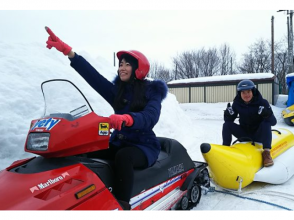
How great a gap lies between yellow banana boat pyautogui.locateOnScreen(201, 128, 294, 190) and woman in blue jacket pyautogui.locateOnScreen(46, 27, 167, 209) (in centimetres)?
106

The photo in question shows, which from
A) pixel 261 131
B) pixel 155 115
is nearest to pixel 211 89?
pixel 261 131

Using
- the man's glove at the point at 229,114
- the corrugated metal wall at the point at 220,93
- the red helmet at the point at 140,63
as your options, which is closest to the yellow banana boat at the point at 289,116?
the man's glove at the point at 229,114

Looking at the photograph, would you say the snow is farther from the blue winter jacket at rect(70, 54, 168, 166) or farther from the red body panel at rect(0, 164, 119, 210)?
the red body panel at rect(0, 164, 119, 210)

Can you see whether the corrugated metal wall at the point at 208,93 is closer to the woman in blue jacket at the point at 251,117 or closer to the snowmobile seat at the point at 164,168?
the woman in blue jacket at the point at 251,117

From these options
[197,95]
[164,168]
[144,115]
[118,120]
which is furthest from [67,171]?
[197,95]

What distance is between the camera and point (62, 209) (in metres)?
1.54

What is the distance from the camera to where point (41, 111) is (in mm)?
4223

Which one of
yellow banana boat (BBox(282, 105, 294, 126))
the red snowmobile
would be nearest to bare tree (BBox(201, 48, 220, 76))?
yellow banana boat (BBox(282, 105, 294, 126))

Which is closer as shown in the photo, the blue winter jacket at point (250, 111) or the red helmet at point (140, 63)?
the red helmet at point (140, 63)

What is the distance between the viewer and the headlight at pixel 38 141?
1715mm

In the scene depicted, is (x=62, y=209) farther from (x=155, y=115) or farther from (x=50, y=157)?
(x=155, y=115)

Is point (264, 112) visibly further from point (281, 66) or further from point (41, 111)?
point (281, 66)

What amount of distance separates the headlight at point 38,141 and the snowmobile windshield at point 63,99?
0.22 m

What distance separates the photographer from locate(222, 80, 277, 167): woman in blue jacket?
355cm
